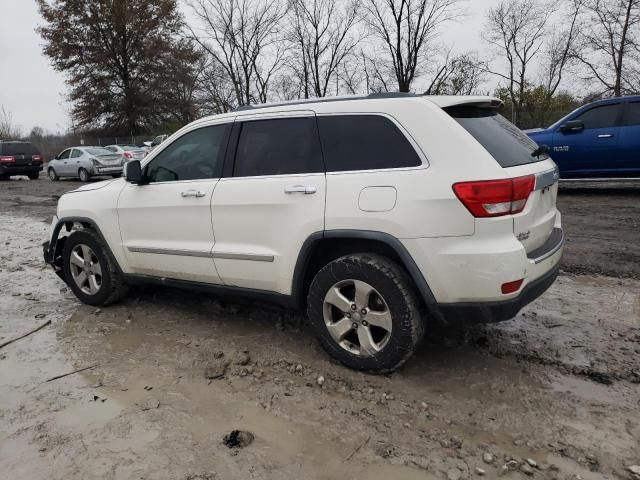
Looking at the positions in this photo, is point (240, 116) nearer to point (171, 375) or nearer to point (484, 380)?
point (171, 375)

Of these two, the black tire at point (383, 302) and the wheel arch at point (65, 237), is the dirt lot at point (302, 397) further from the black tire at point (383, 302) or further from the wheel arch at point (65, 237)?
the wheel arch at point (65, 237)

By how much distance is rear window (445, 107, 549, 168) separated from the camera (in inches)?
115

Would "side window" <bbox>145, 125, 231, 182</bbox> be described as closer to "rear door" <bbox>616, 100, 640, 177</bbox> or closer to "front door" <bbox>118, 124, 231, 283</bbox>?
"front door" <bbox>118, 124, 231, 283</bbox>

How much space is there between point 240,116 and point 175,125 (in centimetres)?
3643

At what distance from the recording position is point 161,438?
2.64 metres

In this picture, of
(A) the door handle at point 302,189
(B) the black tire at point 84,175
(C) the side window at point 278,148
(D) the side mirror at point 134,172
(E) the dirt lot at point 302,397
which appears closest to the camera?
(E) the dirt lot at point 302,397

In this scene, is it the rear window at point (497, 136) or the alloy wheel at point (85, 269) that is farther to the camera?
the alloy wheel at point (85, 269)

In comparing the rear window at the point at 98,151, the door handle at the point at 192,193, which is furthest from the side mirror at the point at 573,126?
the rear window at the point at 98,151

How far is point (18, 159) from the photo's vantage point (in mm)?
22062

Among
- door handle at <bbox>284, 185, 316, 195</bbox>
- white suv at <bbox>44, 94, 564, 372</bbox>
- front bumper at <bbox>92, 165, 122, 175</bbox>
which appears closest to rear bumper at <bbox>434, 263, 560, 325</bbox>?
white suv at <bbox>44, 94, 564, 372</bbox>

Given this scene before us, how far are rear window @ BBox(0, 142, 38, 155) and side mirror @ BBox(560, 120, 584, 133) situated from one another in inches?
877

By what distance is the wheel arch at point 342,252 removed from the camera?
2.86 metres

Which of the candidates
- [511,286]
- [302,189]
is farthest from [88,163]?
[511,286]

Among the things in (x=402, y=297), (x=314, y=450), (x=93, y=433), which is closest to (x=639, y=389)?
(x=402, y=297)
